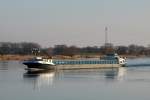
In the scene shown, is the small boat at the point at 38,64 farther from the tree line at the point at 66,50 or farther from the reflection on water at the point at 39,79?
the tree line at the point at 66,50

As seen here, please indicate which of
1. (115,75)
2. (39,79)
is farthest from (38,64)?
(39,79)

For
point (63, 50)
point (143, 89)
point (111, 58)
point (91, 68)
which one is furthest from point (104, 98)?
point (63, 50)

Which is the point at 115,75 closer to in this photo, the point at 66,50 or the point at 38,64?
the point at 38,64

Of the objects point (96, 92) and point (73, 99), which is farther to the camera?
point (96, 92)

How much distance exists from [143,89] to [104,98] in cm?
665

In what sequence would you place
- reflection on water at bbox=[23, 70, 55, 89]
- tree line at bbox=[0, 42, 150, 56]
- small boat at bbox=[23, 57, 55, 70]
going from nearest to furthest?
1. reflection on water at bbox=[23, 70, 55, 89]
2. small boat at bbox=[23, 57, 55, 70]
3. tree line at bbox=[0, 42, 150, 56]

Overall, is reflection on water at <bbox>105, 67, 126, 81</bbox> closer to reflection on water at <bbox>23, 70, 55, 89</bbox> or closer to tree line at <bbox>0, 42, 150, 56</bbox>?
reflection on water at <bbox>23, 70, 55, 89</bbox>

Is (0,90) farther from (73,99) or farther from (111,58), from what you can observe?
(111,58)

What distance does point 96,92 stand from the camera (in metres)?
32.3

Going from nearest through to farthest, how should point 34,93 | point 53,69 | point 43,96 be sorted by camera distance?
point 43,96 < point 34,93 < point 53,69

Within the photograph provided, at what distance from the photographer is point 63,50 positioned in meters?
152

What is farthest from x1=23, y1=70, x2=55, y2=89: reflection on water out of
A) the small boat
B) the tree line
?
the tree line

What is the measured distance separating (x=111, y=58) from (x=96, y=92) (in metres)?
47.9

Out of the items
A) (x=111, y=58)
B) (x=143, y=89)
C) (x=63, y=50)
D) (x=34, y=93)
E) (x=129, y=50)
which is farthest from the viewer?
(x=129, y=50)
